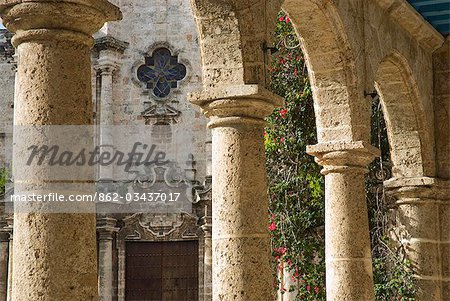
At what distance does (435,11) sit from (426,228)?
8.02ft

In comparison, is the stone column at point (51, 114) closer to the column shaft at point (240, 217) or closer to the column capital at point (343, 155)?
the column shaft at point (240, 217)

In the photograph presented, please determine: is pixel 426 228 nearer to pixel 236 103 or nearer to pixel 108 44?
pixel 236 103

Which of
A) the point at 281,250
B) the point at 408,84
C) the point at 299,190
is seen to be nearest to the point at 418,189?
the point at 408,84

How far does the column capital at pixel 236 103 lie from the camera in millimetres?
4871

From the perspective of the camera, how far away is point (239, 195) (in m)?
4.86

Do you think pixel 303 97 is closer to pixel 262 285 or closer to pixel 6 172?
pixel 262 285

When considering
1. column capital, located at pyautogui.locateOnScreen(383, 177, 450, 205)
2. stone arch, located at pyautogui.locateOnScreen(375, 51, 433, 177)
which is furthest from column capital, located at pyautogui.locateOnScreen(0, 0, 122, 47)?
column capital, located at pyautogui.locateOnScreen(383, 177, 450, 205)

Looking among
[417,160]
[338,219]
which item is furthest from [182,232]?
[338,219]

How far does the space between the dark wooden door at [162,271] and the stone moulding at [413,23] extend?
30.2 feet

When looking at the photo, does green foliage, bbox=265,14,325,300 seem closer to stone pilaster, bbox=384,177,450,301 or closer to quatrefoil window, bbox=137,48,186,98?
stone pilaster, bbox=384,177,450,301

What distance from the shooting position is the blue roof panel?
8.52 meters

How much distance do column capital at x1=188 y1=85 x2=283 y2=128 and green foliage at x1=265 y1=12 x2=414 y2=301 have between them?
455 cm

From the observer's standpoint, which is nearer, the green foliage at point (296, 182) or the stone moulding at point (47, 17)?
the stone moulding at point (47, 17)

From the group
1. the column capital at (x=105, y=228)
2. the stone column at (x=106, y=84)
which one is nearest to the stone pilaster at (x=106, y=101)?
the stone column at (x=106, y=84)
